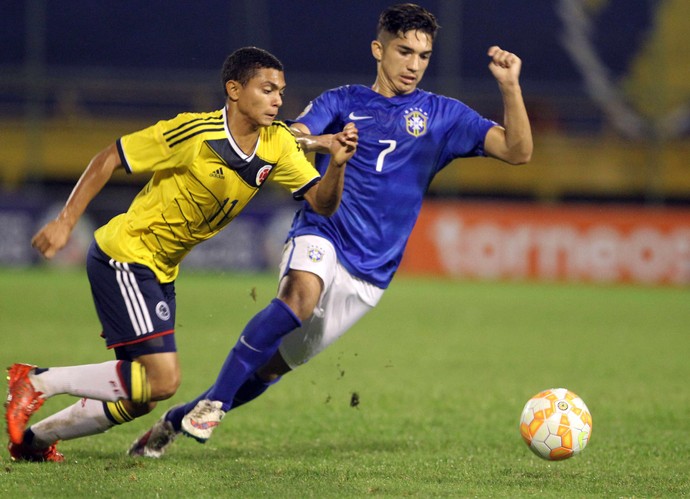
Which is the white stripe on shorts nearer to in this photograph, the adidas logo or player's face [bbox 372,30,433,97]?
the adidas logo

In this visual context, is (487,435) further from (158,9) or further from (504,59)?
(158,9)

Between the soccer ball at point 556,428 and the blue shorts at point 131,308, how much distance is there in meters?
1.85

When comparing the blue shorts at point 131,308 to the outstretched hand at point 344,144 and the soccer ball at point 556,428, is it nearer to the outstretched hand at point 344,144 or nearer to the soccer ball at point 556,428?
the outstretched hand at point 344,144

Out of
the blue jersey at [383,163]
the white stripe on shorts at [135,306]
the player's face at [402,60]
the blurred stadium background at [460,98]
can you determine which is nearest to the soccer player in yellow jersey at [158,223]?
the white stripe on shorts at [135,306]

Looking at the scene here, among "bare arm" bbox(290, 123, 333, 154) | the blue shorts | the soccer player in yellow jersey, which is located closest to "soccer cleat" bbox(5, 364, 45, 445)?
the soccer player in yellow jersey

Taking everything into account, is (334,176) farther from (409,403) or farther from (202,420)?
(409,403)

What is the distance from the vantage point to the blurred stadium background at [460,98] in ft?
62.3

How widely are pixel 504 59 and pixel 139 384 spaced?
244 cm

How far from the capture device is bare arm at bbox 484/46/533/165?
5.43 metres

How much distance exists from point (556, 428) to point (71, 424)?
94.7 inches

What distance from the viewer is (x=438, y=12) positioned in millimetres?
21359

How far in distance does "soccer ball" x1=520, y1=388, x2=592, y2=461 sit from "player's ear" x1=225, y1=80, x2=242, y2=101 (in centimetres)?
219

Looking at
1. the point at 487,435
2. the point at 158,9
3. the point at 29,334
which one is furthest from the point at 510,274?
the point at 487,435

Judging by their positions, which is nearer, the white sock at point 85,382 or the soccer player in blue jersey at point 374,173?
the white sock at point 85,382
